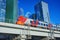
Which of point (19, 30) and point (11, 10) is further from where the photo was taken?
point (11, 10)

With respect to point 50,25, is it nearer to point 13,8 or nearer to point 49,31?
point 49,31

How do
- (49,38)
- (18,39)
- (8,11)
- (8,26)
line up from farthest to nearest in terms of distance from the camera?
(8,11) → (49,38) → (18,39) → (8,26)

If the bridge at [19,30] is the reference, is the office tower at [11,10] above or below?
above

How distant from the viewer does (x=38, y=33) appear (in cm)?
2616

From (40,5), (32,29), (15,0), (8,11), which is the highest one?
(40,5)

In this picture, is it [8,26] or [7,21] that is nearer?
[8,26]

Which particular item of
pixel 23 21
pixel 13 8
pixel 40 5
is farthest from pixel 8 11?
pixel 40 5

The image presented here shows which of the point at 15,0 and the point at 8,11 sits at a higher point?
the point at 15,0

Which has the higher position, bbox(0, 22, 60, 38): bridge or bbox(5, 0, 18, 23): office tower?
bbox(5, 0, 18, 23): office tower

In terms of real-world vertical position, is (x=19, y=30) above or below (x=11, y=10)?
below

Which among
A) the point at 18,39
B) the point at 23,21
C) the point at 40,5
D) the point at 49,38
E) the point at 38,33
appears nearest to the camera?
the point at 18,39

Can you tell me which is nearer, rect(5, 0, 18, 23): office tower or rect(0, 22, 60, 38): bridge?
rect(0, 22, 60, 38): bridge

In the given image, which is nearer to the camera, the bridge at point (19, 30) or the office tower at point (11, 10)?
the bridge at point (19, 30)

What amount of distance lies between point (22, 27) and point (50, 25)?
397 inches
